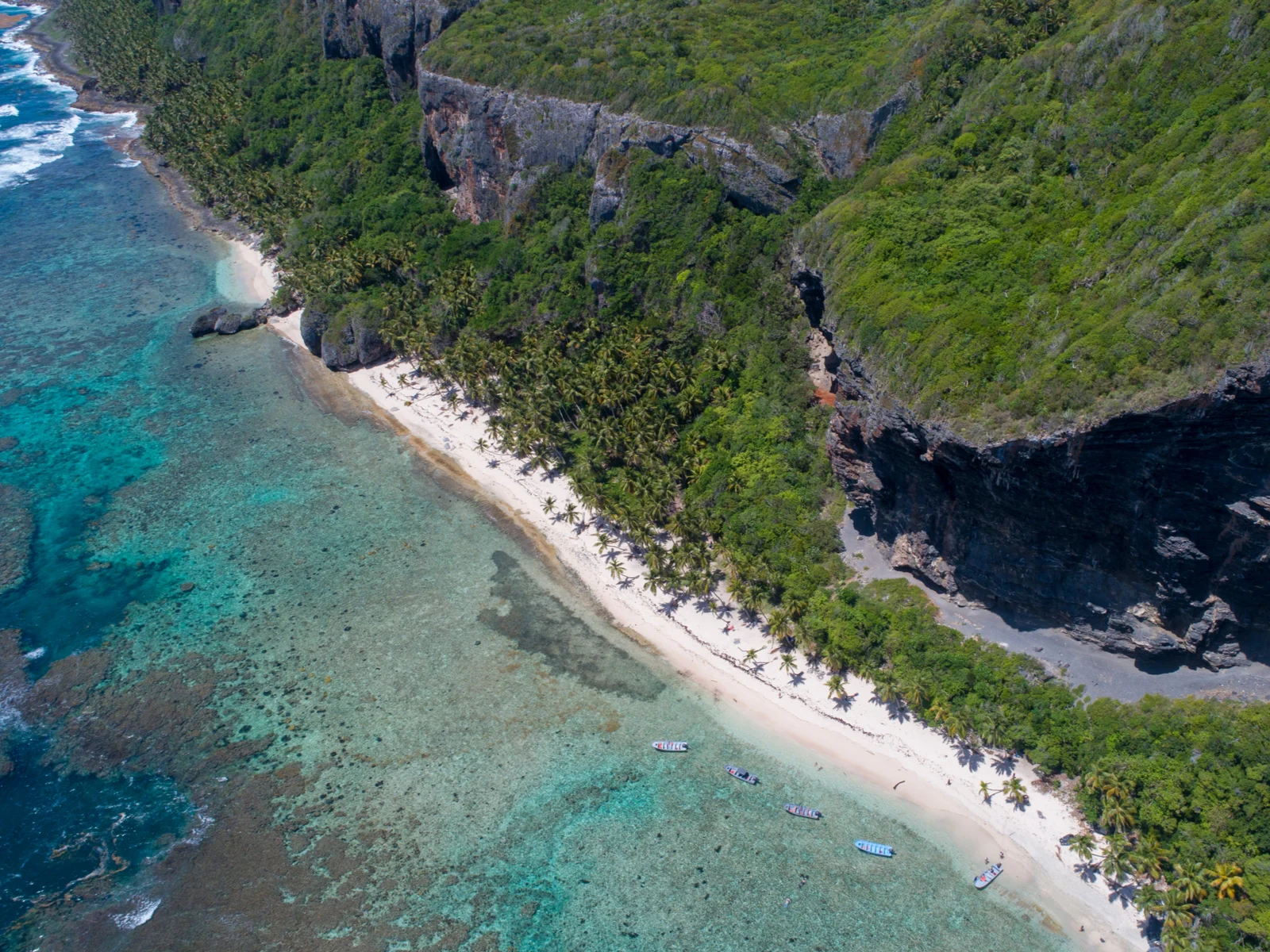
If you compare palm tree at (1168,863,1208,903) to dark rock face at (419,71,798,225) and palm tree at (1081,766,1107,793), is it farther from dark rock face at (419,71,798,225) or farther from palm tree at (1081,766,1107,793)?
dark rock face at (419,71,798,225)

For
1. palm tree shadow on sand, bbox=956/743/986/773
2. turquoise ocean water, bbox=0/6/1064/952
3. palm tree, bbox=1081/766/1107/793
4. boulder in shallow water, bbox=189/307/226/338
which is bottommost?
turquoise ocean water, bbox=0/6/1064/952

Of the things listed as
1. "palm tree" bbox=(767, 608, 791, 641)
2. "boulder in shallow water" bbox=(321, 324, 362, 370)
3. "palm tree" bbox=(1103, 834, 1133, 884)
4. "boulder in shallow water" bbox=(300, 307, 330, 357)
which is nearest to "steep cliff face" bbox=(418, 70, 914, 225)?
"boulder in shallow water" bbox=(321, 324, 362, 370)

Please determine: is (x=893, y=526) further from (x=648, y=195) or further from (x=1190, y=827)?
(x=648, y=195)

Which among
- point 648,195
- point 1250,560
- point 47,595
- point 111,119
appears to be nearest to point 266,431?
point 47,595

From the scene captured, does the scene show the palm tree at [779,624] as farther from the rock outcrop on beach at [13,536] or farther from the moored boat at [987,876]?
the rock outcrop on beach at [13,536]

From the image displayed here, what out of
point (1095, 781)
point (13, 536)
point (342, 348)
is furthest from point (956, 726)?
point (13, 536)

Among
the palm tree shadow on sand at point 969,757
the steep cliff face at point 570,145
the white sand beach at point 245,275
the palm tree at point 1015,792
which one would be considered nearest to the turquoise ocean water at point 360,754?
the palm tree shadow on sand at point 969,757
